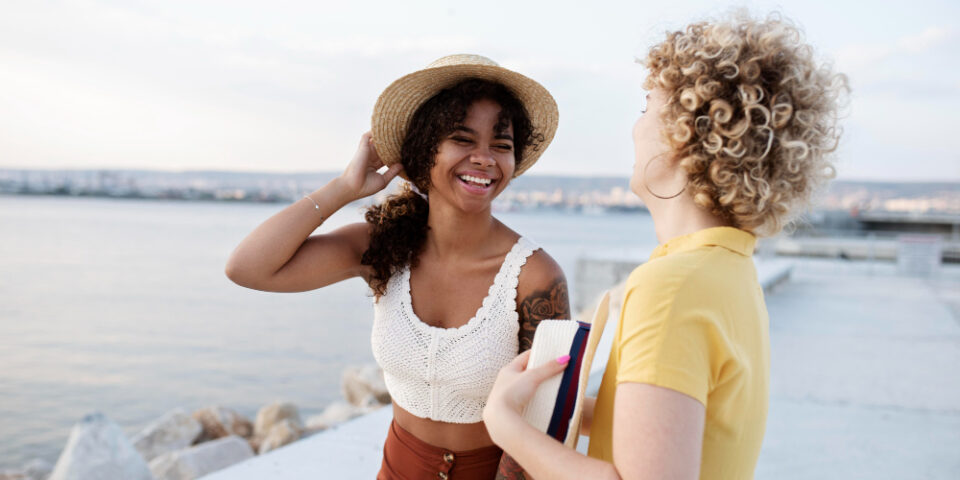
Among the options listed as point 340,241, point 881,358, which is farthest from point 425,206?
point 881,358

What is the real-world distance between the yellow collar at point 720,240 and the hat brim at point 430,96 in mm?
841

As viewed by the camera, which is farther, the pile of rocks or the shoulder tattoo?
the pile of rocks

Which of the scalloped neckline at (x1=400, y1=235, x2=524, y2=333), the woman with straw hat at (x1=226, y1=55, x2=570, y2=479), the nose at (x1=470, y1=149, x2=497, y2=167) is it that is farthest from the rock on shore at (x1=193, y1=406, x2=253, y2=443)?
the nose at (x1=470, y1=149, x2=497, y2=167)

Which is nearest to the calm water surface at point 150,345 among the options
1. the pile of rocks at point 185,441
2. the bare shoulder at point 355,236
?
the pile of rocks at point 185,441

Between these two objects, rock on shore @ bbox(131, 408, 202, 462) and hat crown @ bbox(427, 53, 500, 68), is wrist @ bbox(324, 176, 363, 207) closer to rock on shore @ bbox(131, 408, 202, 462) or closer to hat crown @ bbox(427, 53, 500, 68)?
hat crown @ bbox(427, 53, 500, 68)

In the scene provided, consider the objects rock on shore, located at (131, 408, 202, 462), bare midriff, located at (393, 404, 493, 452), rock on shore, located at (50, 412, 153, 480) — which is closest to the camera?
bare midriff, located at (393, 404, 493, 452)

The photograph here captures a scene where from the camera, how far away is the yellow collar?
107 centimetres

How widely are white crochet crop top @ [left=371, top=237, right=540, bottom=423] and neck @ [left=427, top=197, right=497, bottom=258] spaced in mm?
102

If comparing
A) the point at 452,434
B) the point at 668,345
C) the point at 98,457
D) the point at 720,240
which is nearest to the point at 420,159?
the point at 452,434

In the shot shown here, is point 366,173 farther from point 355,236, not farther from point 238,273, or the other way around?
point 238,273

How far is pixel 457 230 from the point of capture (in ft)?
6.27

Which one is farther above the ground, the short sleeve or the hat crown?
the hat crown

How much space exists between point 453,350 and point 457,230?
337mm

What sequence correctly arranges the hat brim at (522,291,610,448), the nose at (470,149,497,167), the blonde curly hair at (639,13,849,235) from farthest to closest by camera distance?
the nose at (470,149,497,167), the hat brim at (522,291,610,448), the blonde curly hair at (639,13,849,235)
